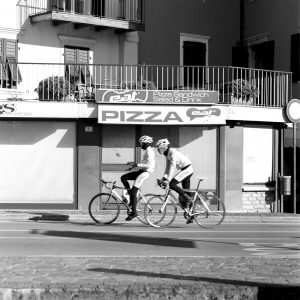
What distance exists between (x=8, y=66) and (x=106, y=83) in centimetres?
322

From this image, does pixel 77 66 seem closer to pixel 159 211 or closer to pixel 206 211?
pixel 159 211

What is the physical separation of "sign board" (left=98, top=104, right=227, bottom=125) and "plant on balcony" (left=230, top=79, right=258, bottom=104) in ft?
3.31

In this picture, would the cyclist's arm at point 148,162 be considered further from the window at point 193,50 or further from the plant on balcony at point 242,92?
the window at point 193,50

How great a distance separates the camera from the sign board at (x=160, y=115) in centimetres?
2002

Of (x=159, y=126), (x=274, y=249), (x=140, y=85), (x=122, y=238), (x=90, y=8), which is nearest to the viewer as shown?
(x=274, y=249)

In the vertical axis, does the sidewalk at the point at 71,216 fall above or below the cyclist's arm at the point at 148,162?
below

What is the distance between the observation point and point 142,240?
12.3 meters

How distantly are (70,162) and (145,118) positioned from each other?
2698mm

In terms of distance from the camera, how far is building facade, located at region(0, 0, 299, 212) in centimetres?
2017

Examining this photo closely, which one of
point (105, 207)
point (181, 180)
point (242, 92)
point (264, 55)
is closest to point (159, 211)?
point (181, 180)

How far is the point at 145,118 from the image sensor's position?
20125 mm

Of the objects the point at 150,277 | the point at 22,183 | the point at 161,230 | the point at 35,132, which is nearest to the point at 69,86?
the point at 35,132

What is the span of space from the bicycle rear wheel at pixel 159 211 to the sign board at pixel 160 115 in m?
5.71

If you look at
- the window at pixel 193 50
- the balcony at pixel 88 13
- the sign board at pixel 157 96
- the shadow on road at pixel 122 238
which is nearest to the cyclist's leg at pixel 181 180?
the shadow on road at pixel 122 238
